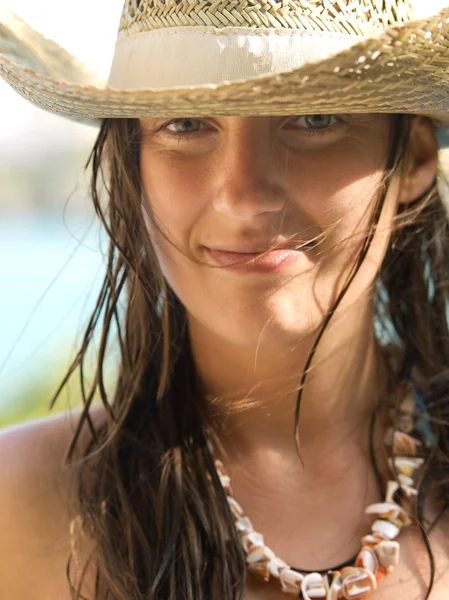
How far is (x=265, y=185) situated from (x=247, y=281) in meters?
0.17

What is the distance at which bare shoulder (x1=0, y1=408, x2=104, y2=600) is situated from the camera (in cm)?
144

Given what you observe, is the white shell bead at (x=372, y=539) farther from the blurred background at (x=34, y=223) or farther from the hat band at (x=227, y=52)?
the blurred background at (x=34, y=223)

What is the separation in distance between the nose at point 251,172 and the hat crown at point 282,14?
0.48ft

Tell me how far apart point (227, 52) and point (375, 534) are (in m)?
0.87

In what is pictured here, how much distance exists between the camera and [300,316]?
136cm

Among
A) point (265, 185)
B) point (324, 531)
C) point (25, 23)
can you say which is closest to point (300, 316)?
point (265, 185)

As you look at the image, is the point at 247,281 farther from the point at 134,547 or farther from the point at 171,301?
the point at 134,547

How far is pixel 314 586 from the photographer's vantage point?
4.53 feet

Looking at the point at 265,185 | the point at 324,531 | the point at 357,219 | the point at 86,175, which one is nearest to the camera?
the point at 265,185

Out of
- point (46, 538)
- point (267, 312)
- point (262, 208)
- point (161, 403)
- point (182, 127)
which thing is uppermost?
point (182, 127)

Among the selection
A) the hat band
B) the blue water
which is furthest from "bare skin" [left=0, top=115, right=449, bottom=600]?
the blue water

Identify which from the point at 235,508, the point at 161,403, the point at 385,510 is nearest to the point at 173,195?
the point at 161,403

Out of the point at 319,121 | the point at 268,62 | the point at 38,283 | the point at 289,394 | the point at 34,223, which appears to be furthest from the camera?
the point at 34,223

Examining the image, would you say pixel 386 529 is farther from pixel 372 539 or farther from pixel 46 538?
pixel 46 538
